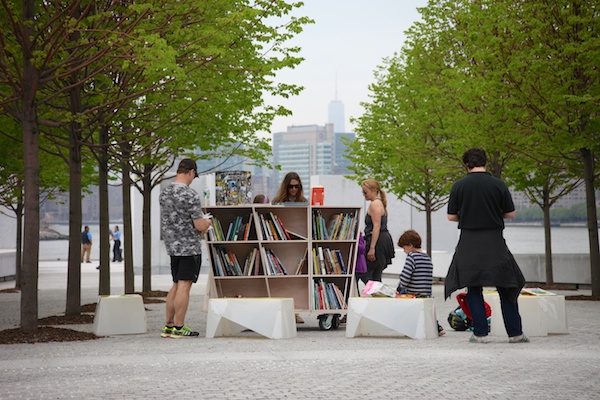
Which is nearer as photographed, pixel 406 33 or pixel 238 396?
pixel 238 396

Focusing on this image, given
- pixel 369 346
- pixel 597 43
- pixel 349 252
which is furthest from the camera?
pixel 597 43

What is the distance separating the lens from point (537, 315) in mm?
12734

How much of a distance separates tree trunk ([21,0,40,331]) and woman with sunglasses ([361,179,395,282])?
14.2 feet

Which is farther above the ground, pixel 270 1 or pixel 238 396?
pixel 270 1

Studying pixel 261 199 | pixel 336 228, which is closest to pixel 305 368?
pixel 336 228

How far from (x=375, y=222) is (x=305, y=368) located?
5.71m

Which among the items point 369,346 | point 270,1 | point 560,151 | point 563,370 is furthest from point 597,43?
point 563,370

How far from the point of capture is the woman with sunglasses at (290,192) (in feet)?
47.2

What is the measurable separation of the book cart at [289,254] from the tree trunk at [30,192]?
2.36 m

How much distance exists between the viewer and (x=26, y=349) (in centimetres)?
1155

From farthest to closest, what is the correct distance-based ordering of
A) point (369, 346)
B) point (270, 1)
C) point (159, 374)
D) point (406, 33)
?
point (406, 33), point (270, 1), point (369, 346), point (159, 374)

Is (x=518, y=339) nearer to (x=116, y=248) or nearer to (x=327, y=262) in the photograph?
(x=327, y=262)

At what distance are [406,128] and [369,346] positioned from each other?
2006 cm

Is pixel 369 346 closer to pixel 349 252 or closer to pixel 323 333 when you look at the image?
pixel 323 333
